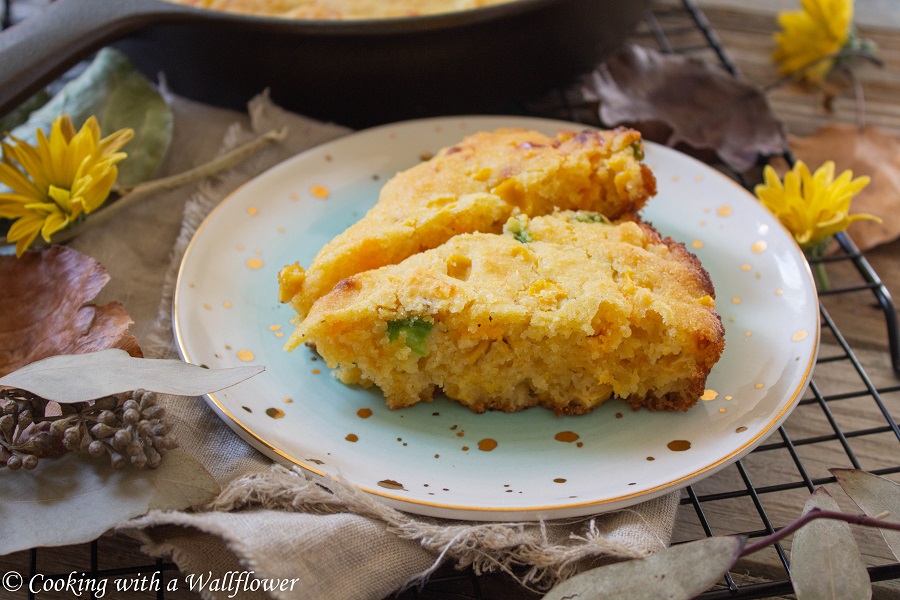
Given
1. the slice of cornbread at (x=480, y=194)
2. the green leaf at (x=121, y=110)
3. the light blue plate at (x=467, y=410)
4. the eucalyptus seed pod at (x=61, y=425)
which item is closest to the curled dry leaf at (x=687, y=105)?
the light blue plate at (x=467, y=410)

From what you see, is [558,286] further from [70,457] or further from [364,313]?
[70,457]

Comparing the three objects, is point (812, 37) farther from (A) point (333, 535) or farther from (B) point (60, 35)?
(A) point (333, 535)

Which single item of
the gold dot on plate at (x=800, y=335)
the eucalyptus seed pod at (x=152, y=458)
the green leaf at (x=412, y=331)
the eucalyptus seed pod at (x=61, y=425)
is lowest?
the gold dot on plate at (x=800, y=335)

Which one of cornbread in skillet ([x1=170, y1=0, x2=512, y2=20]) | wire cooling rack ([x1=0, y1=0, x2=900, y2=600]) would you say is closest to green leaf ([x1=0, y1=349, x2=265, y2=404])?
wire cooling rack ([x1=0, y1=0, x2=900, y2=600])

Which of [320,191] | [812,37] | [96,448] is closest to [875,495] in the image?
[96,448]

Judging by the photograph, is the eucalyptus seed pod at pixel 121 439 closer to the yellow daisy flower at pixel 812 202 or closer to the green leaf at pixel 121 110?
the green leaf at pixel 121 110

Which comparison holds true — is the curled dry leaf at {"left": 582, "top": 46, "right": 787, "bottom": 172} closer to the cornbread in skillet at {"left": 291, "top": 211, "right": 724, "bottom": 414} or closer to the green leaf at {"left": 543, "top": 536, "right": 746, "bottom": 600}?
the cornbread in skillet at {"left": 291, "top": 211, "right": 724, "bottom": 414}
